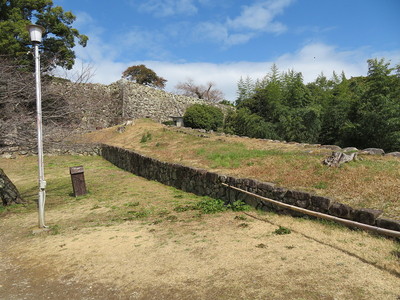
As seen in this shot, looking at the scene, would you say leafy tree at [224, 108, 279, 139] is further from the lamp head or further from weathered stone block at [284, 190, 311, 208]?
the lamp head

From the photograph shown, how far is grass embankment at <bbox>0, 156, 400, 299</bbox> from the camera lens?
2.63 metres

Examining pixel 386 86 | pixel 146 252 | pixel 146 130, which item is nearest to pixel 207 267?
pixel 146 252

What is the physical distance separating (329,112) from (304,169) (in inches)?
299

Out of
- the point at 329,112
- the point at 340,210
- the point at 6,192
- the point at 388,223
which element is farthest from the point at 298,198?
the point at 329,112

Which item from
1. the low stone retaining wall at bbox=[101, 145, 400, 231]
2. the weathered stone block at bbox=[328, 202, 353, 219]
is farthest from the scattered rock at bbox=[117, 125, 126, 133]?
the weathered stone block at bbox=[328, 202, 353, 219]

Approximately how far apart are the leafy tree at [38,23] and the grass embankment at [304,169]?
8.20 meters

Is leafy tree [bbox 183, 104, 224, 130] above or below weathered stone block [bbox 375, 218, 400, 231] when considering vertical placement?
above

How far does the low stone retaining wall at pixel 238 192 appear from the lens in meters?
3.54

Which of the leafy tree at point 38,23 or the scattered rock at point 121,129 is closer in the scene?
the leafy tree at point 38,23

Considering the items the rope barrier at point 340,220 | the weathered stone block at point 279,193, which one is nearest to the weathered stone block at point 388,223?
the rope barrier at point 340,220

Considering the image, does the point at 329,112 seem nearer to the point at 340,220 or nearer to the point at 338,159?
the point at 338,159

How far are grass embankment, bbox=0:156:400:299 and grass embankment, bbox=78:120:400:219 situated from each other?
69cm

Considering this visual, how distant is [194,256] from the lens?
3.44 m

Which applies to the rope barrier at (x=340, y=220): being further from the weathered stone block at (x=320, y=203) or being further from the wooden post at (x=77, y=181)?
the wooden post at (x=77, y=181)
